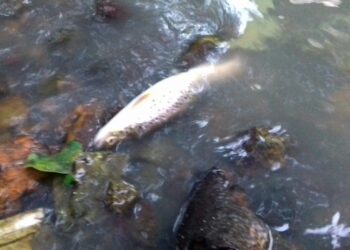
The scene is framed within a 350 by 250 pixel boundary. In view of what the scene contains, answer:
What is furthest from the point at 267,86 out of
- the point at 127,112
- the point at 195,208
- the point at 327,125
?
the point at 195,208

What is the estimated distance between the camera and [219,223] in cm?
270

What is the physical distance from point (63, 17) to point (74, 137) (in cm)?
169

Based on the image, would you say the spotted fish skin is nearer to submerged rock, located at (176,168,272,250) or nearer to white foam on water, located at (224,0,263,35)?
submerged rock, located at (176,168,272,250)

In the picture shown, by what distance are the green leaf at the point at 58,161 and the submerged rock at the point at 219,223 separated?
2.81 ft

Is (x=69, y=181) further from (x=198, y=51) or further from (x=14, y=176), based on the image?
(x=198, y=51)

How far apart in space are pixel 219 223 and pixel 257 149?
940 mm

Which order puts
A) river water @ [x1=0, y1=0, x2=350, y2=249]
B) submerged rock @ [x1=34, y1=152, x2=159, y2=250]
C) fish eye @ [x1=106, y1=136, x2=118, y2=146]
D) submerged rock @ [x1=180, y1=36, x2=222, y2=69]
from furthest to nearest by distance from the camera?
submerged rock @ [x1=180, y1=36, x2=222, y2=69] → fish eye @ [x1=106, y1=136, x2=118, y2=146] → river water @ [x1=0, y1=0, x2=350, y2=249] → submerged rock @ [x1=34, y1=152, x2=159, y2=250]

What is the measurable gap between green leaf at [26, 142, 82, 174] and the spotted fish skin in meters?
0.19

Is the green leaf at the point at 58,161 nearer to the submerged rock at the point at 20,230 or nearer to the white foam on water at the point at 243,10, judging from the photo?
the submerged rock at the point at 20,230

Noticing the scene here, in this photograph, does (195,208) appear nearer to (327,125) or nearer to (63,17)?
(327,125)

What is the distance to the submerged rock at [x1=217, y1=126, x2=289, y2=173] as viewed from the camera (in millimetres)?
3479

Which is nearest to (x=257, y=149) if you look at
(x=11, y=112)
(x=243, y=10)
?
(x=11, y=112)

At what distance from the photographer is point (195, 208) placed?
2910mm

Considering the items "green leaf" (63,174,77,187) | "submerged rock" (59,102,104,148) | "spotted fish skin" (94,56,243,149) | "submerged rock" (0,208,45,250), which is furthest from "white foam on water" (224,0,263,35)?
"submerged rock" (0,208,45,250)
